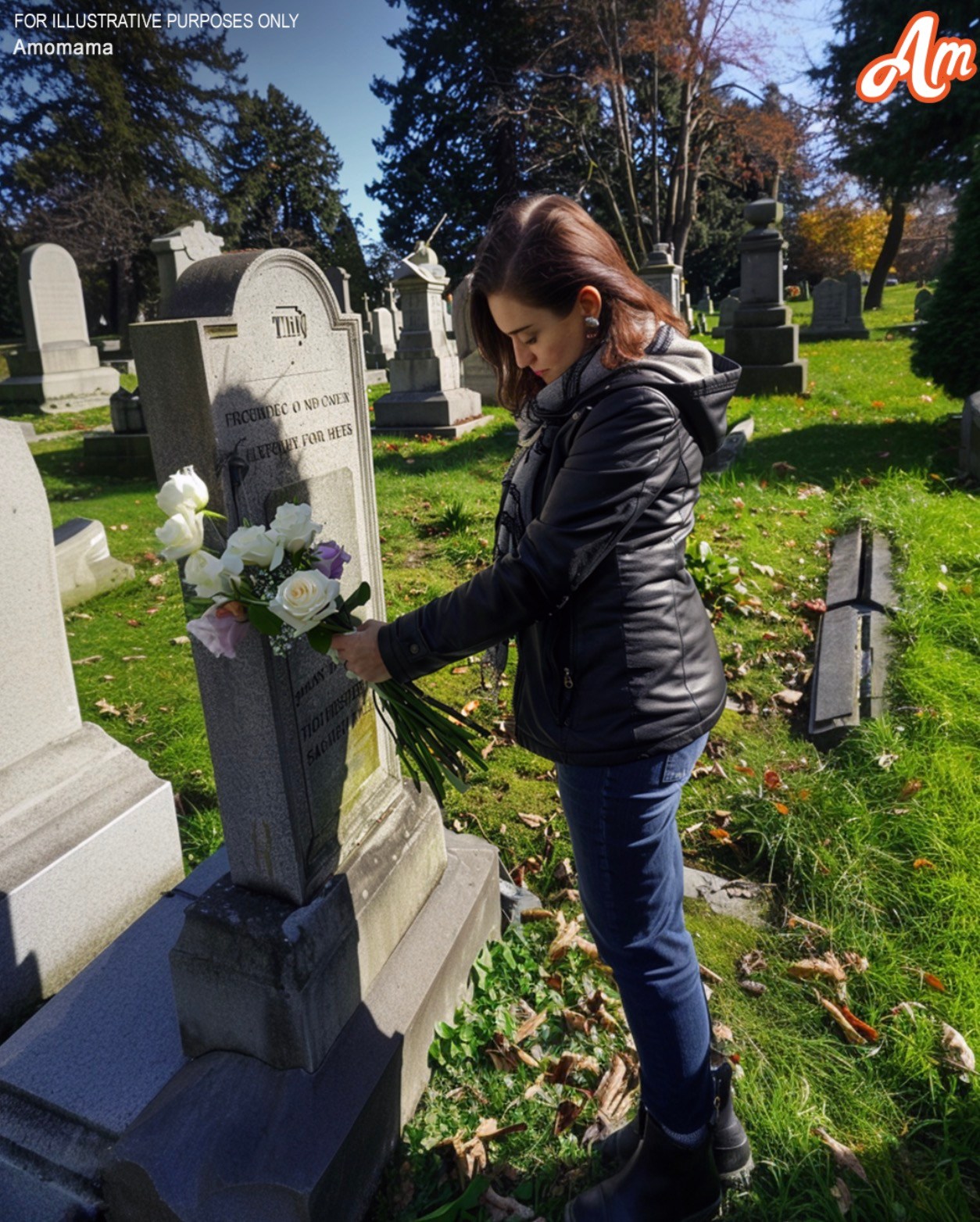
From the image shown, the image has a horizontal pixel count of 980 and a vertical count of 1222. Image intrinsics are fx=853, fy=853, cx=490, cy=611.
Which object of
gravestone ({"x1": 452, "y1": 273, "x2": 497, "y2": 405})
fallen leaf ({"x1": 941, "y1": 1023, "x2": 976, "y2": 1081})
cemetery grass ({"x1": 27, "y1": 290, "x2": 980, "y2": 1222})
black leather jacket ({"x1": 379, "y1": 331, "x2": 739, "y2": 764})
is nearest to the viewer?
black leather jacket ({"x1": 379, "y1": 331, "x2": 739, "y2": 764})

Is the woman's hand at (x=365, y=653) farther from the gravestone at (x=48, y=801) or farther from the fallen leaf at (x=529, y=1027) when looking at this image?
the gravestone at (x=48, y=801)

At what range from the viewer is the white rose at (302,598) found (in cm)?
168

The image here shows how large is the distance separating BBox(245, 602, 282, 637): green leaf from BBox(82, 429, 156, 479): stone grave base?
9399mm

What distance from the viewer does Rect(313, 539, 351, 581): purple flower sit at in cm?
186

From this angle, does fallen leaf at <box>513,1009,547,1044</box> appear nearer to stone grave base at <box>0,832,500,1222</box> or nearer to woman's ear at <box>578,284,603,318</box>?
stone grave base at <box>0,832,500,1222</box>

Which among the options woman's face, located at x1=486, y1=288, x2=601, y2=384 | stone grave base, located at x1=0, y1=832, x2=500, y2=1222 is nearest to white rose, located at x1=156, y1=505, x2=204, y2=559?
woman's face, located at x1=486, y1=288, x2=601, y2=384

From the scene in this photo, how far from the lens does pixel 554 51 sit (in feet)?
83.5

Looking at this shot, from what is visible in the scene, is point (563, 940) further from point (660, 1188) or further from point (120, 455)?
point (120, 455)

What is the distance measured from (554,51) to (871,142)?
987 centimetres

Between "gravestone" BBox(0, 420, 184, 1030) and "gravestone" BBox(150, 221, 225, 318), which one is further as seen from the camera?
"gravestone" BBox(150, 221, 225, 318)

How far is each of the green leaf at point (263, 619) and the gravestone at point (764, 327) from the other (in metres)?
11.4

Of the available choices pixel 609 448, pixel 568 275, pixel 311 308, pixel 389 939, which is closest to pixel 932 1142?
pixel 389 939

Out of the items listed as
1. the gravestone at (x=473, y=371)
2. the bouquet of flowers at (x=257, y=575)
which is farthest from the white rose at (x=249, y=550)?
the gravestone at (x=473, y=371)

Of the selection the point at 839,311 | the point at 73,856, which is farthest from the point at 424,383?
the point at 839,311
